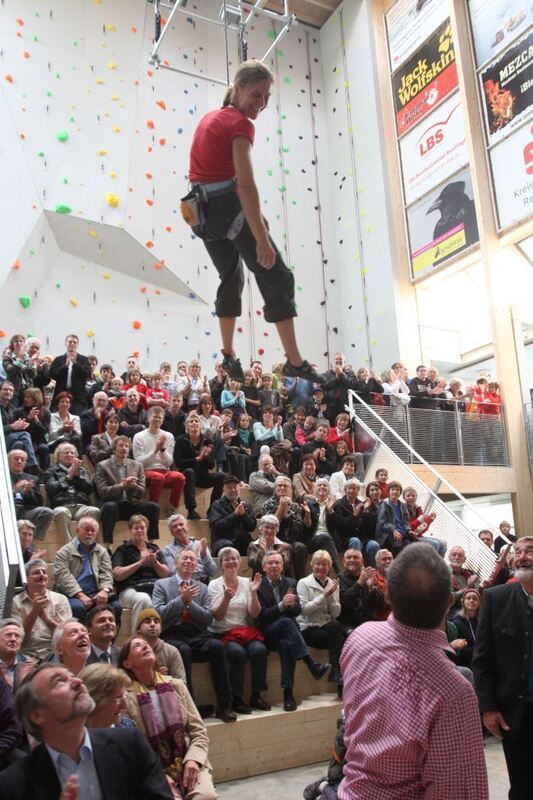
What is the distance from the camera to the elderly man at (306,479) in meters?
7.16

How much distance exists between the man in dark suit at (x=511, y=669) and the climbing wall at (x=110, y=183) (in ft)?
25.2

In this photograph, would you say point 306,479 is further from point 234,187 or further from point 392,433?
point 234,187

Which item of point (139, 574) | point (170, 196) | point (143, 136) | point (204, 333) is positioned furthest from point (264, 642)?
point (143, 136)

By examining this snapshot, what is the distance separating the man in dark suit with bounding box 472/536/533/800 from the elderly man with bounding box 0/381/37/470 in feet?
13.8

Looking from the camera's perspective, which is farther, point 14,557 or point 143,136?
point 143,136

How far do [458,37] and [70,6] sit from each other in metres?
5.94

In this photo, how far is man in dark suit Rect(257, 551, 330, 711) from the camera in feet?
16.9

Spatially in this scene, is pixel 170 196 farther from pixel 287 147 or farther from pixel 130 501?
pixel 130 501

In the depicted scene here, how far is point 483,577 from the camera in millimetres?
6973

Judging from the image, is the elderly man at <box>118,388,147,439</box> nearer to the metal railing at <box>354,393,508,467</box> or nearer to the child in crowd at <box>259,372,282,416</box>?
the child in crowd at <box>259,372,282,416</box>

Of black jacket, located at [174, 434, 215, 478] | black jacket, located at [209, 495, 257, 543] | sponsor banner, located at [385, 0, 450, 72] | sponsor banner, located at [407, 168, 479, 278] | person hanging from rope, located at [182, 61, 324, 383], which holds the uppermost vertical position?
sponsor banner, located at [385, 0, 450, 72]

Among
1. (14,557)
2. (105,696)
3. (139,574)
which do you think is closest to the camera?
(105,696)

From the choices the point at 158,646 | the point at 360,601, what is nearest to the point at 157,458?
the point at 360,601

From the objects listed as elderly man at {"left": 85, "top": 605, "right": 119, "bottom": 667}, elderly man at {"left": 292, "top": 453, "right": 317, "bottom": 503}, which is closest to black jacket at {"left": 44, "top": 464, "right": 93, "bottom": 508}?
elderly man at {"left": 292, "top": 453, "right": 317, "bottom": 503}
